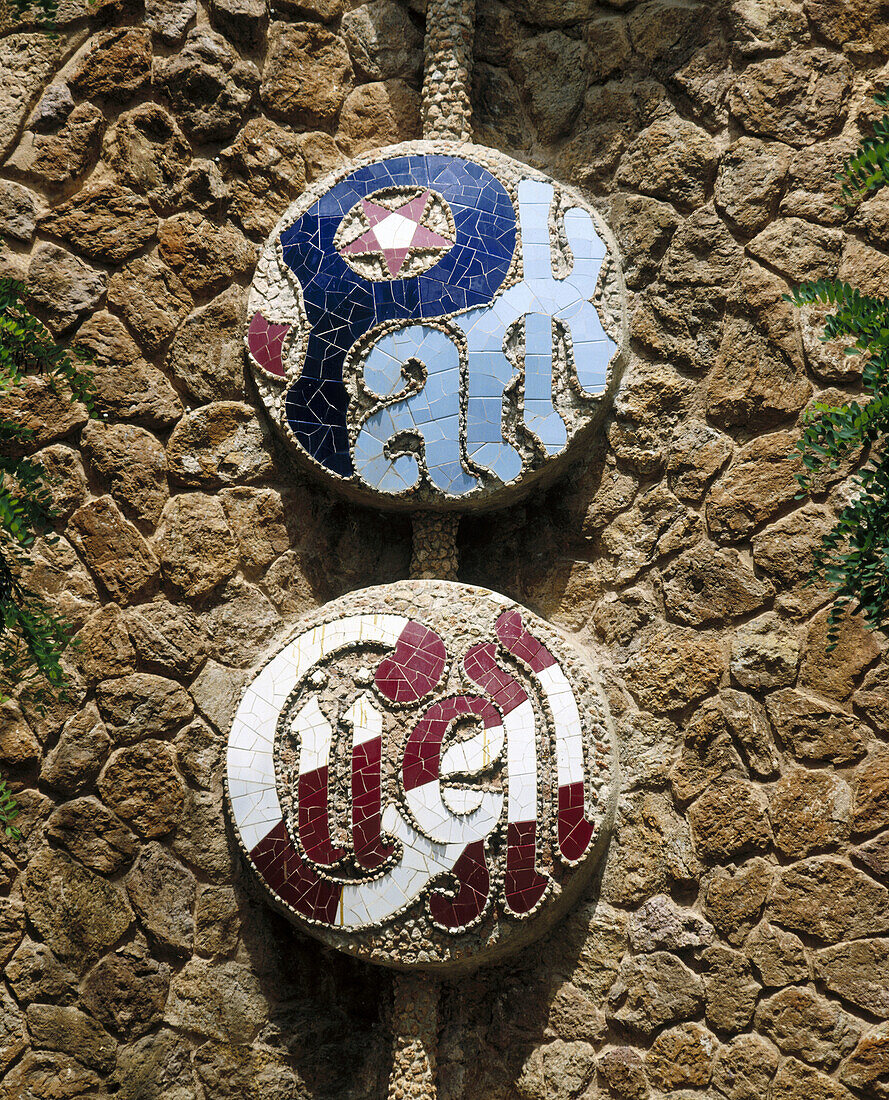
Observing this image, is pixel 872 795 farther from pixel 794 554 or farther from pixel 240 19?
pixel 240 19

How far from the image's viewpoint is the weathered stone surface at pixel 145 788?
3.46 meters

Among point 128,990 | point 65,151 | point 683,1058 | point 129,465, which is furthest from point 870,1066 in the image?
point 65,151

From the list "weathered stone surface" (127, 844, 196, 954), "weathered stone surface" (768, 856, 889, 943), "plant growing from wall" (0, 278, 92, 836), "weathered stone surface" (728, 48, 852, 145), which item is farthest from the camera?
"weathered stone surface" (728, 48, 852, 145)

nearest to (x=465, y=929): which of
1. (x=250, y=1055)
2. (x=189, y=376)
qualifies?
(x=250, y=1055)

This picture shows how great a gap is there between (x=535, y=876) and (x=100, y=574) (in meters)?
1.50

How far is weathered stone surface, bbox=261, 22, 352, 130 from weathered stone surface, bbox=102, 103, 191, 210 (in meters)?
0.31

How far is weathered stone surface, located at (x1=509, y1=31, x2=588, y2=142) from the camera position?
384cm

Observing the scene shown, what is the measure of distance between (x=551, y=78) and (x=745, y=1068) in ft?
9.52

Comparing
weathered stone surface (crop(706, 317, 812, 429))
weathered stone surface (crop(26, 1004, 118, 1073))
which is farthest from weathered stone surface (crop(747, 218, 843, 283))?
weathered stone surface (crop(26, 1004, 118, 1073))

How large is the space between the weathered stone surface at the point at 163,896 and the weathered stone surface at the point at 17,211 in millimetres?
1856

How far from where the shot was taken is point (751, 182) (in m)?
3.55

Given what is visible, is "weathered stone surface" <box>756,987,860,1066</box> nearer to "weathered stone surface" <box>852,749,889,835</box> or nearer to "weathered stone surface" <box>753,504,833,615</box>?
"weathered stone surface" <box>852,749,889,835</box>

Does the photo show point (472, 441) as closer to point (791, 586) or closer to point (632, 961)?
point (791, 586)

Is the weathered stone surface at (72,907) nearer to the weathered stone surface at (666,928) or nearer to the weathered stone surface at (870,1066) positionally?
the weathered stone surface at (666,928)
